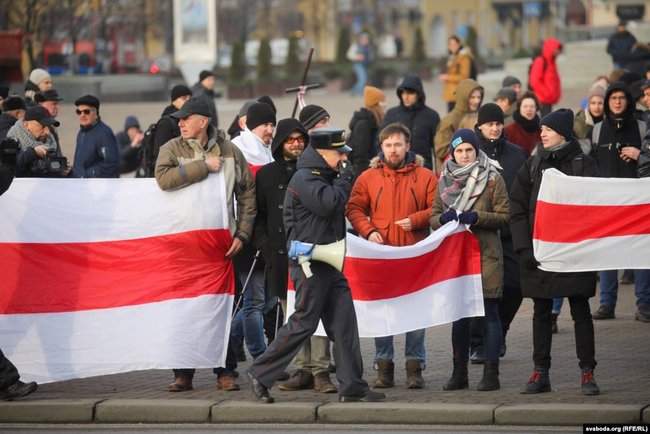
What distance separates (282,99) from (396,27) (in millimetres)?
63769

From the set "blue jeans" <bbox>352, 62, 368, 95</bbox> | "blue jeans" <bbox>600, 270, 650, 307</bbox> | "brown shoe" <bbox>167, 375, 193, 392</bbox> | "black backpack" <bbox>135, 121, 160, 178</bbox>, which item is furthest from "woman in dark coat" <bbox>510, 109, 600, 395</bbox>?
"blue jeans" <bbox>352, 62, 368, 95</bbox>

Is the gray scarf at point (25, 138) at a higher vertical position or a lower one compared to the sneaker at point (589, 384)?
higher

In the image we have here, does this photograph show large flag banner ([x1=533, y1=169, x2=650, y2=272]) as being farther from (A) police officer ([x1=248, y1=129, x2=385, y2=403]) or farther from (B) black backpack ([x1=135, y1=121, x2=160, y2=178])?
(B) black backpack ([x1=135, y1=121, x2=160, y2=178])

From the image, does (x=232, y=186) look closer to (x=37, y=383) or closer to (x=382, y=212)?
(x=382, y=212)

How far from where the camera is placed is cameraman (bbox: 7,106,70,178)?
14.6 m

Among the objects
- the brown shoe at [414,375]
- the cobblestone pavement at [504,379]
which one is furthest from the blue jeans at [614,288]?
the brown shoe at [414,375]

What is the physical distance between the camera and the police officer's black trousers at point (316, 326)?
37.5 ft

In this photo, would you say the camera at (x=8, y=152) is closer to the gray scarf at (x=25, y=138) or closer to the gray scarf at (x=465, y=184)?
the gray scarf at (x=25, y=138)

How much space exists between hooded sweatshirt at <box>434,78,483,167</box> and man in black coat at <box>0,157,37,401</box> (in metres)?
5.99

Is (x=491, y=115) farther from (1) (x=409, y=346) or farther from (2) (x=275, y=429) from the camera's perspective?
(2) (x=275, y=429)

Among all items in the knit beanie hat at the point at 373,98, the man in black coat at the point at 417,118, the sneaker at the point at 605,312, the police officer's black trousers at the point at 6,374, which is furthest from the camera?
the knit beanie hat at the point at 373,98

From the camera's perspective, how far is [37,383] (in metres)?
12.1

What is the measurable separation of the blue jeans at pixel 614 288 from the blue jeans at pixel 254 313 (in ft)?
12.7

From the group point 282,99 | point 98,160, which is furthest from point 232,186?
point 282,99
